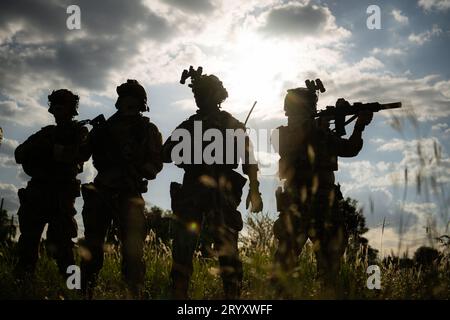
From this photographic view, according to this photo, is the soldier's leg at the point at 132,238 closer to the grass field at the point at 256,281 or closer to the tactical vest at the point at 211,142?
the grass field at the point at 256,281

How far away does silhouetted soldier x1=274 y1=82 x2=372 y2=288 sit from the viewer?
14.5 feet

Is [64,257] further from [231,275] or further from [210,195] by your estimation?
[231,275]

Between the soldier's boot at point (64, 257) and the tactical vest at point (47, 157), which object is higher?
the tactical vest at point (47, 157)

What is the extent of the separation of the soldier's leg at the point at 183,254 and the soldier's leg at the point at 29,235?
168cm

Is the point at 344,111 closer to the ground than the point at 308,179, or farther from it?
farther from it

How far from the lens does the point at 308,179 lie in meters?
4.83

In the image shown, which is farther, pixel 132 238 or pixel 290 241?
pixel 290 241

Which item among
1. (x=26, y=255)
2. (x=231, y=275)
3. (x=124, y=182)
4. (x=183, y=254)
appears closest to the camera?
(x=231, y=275)

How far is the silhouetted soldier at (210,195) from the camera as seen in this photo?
4.19 metres

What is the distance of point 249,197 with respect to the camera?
4699 mm

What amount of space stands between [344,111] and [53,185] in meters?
3.29

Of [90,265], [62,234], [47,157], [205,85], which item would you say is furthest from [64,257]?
[205,85]

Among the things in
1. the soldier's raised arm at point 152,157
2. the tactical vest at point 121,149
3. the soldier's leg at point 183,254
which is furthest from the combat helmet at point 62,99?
the soldier's leg at point 183,254
